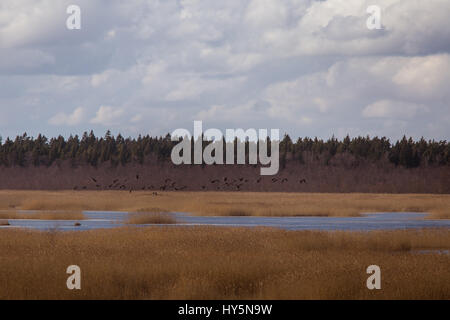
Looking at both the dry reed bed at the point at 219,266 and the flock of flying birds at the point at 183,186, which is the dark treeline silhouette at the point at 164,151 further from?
the dry reed bed at the point at 219,266

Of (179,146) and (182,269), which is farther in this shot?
(179,146)

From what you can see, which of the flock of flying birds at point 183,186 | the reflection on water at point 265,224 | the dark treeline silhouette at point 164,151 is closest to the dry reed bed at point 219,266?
the reflection on water at point 265,224

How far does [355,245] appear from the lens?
3044cm

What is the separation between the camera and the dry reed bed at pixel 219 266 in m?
18.5

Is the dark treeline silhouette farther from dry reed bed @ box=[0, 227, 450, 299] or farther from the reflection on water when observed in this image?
dry reed bed @ box=[0, 227, 450, 299]

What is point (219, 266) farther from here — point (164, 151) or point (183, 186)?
point (164, 151)

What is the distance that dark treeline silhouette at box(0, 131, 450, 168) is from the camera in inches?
5753

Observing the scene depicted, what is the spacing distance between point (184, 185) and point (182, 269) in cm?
11819

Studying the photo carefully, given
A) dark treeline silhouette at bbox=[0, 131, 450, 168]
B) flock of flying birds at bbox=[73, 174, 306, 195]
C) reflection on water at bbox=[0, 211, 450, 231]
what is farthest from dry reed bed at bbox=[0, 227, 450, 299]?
dark treeline silhouette at bbox=[0, 131, 450, 168]

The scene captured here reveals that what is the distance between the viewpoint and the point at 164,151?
508 ft

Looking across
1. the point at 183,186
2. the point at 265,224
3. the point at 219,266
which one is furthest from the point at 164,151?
the point at 219,266
